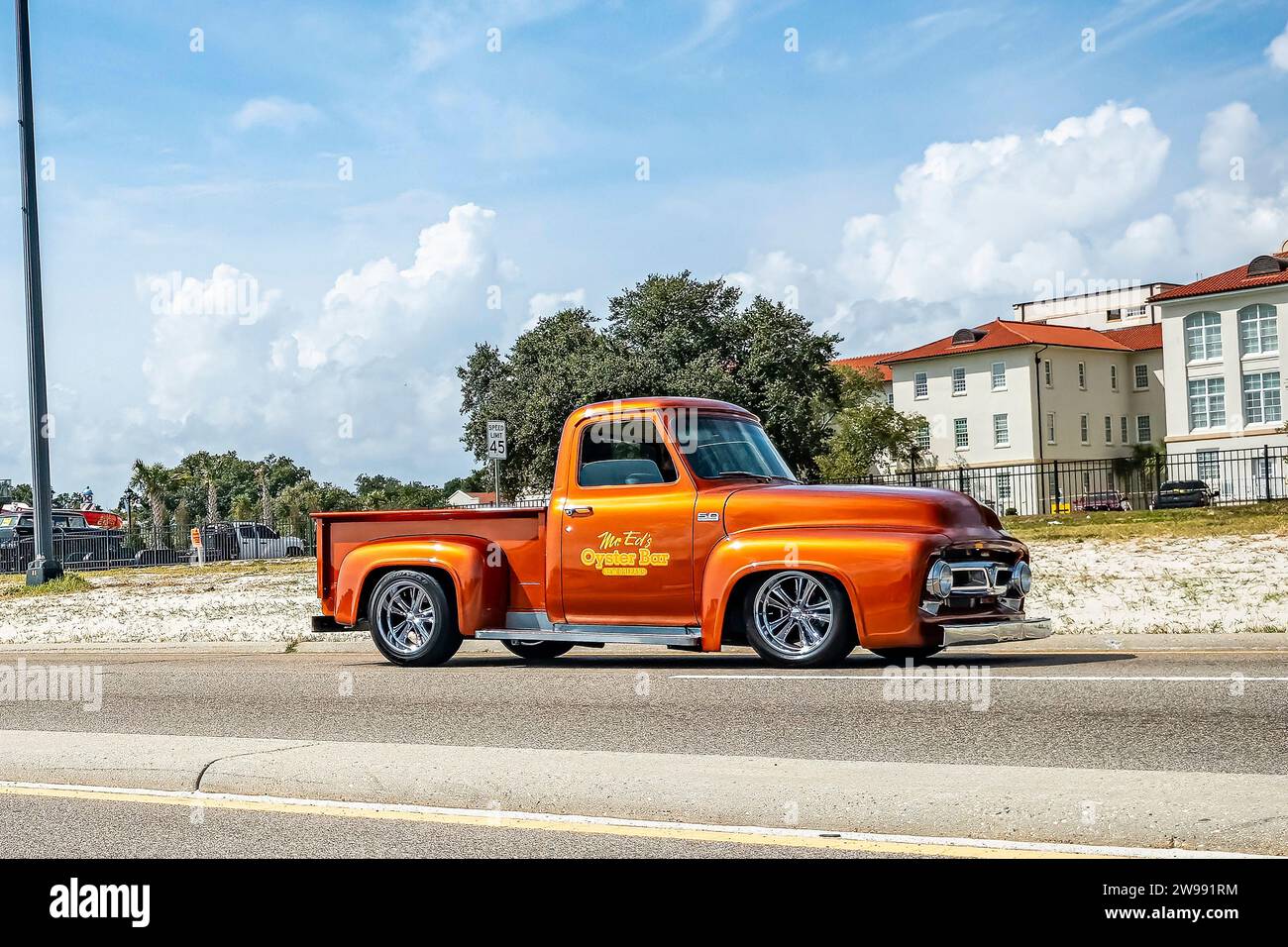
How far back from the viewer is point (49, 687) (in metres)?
12.6

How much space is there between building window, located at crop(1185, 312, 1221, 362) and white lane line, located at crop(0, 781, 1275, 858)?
77.7 metres

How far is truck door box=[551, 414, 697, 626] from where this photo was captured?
38.5 ft

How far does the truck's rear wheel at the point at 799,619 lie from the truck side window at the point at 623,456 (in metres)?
1.37

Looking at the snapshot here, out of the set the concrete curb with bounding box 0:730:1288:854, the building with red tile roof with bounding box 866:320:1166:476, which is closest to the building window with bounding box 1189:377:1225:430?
the building with red tile roof with bounding box 866:320:1166:476

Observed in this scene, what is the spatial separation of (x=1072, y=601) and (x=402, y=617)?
7.62 meters

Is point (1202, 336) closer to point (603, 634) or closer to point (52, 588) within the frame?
point (52, 588)

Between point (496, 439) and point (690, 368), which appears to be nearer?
point (496, 439)

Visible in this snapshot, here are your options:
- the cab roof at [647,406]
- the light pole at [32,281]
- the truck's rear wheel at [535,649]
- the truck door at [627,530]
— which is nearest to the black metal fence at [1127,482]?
the light pole at [32,281]

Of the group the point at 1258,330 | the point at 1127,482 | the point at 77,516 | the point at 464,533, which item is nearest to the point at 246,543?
the point at 77,516

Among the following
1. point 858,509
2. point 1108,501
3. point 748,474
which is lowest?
point 1108,501

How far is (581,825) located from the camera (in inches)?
249

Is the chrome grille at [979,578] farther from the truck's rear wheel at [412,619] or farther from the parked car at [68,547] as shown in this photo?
the parked car at [68,547]
